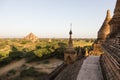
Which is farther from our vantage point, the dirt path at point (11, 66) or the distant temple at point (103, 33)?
the dirt path at point (11, 66)

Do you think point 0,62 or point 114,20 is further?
point 0,62

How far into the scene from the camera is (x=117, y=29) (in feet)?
36.9

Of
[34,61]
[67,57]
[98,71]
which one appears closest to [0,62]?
[34,61]

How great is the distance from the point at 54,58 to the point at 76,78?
34.5 m

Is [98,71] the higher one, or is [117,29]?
[117,29]

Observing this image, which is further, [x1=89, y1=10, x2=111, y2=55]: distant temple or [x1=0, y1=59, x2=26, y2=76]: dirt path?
[x1=0, y1=59, x2=26, y2=76]: dirt path

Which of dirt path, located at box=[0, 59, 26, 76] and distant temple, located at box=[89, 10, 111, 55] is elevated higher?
distant temple, located at box=[89, 10, 111, 55]

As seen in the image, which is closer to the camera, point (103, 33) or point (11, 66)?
point (103, 33)

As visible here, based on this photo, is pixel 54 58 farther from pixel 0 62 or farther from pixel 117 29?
pixel 117 29

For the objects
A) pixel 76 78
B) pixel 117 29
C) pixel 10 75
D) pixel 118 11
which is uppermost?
pixel 118 11

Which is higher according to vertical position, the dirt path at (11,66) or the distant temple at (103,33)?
the distant temple at (103,33)

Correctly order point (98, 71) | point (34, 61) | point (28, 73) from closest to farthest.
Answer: point (98, 71) < point (28, 73) < point (34, 61)

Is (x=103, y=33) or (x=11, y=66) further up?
(x=103, y=33)

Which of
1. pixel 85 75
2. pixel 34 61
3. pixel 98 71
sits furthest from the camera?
pixel 34 61
